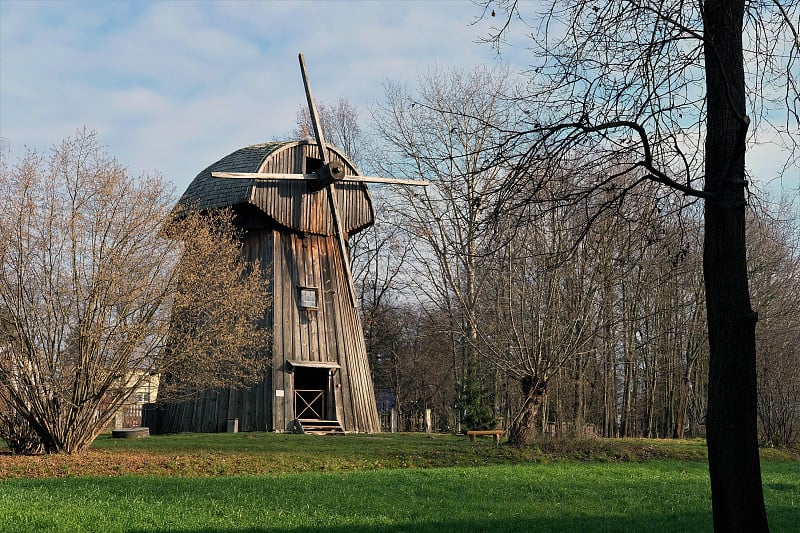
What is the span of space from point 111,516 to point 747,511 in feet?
19.4

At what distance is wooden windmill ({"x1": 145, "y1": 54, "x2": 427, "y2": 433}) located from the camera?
25.1 m

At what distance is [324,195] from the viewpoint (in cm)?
2739

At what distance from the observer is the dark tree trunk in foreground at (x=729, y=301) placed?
6664mm

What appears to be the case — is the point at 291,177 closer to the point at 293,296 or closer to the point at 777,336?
the point at 293,296

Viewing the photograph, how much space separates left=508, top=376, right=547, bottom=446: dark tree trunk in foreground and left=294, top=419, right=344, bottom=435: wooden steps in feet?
22.7

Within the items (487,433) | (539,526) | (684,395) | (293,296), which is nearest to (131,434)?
(293,296)

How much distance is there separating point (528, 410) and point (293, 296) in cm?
957

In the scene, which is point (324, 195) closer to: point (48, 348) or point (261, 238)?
point (261, 238)

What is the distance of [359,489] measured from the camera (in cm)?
1162

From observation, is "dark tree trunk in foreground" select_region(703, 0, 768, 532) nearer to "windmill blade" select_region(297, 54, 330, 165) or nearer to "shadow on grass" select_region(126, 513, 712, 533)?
Answer: "shadow on grass" select_region(126, 513, 712, 533)

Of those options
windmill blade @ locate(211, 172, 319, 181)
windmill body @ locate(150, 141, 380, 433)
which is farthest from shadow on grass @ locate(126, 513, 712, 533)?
windmill blade @ locate(211, 172, 319, 181)

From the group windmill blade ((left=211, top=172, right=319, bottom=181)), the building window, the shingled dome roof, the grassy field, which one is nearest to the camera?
→ the grassy field

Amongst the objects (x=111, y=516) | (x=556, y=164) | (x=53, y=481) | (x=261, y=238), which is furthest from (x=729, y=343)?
Answer: (x=261, y=238)

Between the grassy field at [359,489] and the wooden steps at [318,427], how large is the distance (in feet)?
14.9
